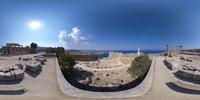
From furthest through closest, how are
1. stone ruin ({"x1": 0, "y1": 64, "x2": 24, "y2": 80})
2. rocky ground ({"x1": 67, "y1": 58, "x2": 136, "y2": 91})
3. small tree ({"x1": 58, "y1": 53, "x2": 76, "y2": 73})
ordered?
small tree ({"x1": 58, "y1": 53, "x2": 76, "y2": 73})
rocky ground ({"x1": 67, "y1": 58, "x2": 136, "y2": 91})
stone ruin ({"x1": 0, "y1": 64, "x2": 24, "y2": 80})

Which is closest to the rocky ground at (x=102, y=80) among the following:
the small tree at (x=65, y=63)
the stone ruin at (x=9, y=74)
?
the small tree at (x=65, y=63)

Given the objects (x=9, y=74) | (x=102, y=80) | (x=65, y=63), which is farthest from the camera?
(x=102, y=80)

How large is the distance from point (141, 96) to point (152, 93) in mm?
823

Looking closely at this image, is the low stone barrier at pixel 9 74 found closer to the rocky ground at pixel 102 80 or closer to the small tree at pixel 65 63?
the rocky ground at pixel 102 80

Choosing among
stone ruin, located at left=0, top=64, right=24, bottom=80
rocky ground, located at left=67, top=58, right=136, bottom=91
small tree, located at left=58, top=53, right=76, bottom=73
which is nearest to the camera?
stone ruin, located at left=0, top=64, right=24, bottom=80

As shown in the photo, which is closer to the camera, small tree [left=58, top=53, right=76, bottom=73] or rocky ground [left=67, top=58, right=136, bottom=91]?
rocky ground [left=67, top=58, right=136, bottom=91]

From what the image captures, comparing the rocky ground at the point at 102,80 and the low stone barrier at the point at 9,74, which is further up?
the low stone barrier at the point at 9,74

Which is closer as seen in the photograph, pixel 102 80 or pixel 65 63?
pixel 65 63

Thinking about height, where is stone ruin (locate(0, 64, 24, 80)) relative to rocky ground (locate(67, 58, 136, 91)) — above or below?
above

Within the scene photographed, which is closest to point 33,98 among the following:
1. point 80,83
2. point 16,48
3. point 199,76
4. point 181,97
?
point 181,97

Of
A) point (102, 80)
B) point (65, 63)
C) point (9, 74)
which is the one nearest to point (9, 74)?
point (9, 74)

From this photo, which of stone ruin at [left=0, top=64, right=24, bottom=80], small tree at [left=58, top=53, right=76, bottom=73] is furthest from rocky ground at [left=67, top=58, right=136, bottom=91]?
stone ruin at [left=0, top=64, right=24, bottom=80]

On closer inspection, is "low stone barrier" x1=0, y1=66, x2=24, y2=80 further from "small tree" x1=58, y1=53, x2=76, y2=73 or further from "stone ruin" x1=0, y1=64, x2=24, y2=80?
"small tree" x1=58, y1=53, x2=76, y2=73

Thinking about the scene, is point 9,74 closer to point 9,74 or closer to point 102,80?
point 9,74
